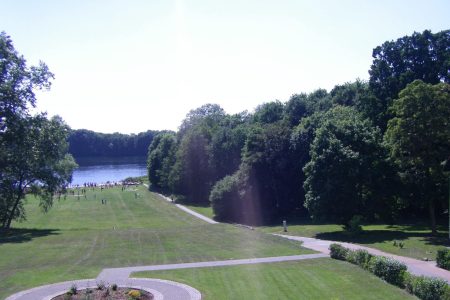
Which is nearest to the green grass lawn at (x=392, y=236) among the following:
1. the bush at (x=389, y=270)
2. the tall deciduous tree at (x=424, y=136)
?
the tall deciduous tree at (x=424, y=136)

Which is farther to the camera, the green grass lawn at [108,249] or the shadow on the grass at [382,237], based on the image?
the shadow on the grass at [382,237]

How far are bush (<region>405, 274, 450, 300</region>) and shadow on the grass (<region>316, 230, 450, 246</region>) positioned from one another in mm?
10596

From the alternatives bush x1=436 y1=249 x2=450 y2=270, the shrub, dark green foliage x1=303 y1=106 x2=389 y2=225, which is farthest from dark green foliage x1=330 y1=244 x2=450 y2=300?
dark green foliage x1=303 y1=106 x2=389 y2=225

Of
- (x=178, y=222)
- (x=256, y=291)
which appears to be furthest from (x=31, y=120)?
(x=256, y=291)

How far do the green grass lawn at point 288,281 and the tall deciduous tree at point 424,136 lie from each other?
446 inches

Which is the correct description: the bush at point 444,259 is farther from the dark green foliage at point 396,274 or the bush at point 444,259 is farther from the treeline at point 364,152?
the treeline at point 364,152

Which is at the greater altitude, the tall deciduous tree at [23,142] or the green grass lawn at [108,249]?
the tall deciduous tree at [23,142]

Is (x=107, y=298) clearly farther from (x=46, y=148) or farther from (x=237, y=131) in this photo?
(x=237, y=131)

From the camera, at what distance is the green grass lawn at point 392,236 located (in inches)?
1080

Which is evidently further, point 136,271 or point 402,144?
point 402,144

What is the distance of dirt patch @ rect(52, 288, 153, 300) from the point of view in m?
18.4

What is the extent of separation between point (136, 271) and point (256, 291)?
23.1 feet

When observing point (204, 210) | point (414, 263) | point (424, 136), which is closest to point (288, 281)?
point (414, 263)

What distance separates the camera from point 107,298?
1845 cm
